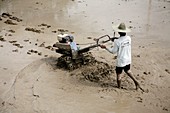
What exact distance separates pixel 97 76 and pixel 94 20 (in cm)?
477

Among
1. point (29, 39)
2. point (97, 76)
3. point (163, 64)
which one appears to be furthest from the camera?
point (29, 39)

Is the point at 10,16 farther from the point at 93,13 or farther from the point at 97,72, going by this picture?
the point at 97,72

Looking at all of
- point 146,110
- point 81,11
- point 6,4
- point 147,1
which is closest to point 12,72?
point 146,110

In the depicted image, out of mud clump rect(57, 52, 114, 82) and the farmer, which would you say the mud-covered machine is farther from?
the farmer

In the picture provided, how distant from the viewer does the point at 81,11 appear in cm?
1390

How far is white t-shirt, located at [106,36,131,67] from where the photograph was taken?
7.39 meters

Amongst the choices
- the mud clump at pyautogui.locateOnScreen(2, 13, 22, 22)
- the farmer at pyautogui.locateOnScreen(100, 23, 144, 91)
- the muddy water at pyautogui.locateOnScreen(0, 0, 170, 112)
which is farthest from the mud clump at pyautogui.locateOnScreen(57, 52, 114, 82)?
the mud clump at pyautogui.locateOnScreen(2, 13, 22, 22)

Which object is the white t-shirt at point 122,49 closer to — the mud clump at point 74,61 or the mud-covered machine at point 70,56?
the mud-covered machine at point 70,56

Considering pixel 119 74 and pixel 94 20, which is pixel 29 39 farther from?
pixel 119 74

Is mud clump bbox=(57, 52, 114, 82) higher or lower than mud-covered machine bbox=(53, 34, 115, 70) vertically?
lower

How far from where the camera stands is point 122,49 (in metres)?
7.45

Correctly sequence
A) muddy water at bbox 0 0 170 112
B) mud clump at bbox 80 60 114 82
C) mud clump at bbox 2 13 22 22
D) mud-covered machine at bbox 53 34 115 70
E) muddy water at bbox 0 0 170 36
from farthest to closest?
mud clump at bbox 2 13 22 22 → muddy water at bbox 0 0 170 36 → muddy water at bbox 0 0 170 112 → mud-covered machine at bbox 53 34 115 70 → mud clump at bbox 80 60 114 82

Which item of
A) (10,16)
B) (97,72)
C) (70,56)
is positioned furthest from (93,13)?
(97,72)

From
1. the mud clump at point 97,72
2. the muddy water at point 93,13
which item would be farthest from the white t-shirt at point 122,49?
the muddy water at point 93,13
